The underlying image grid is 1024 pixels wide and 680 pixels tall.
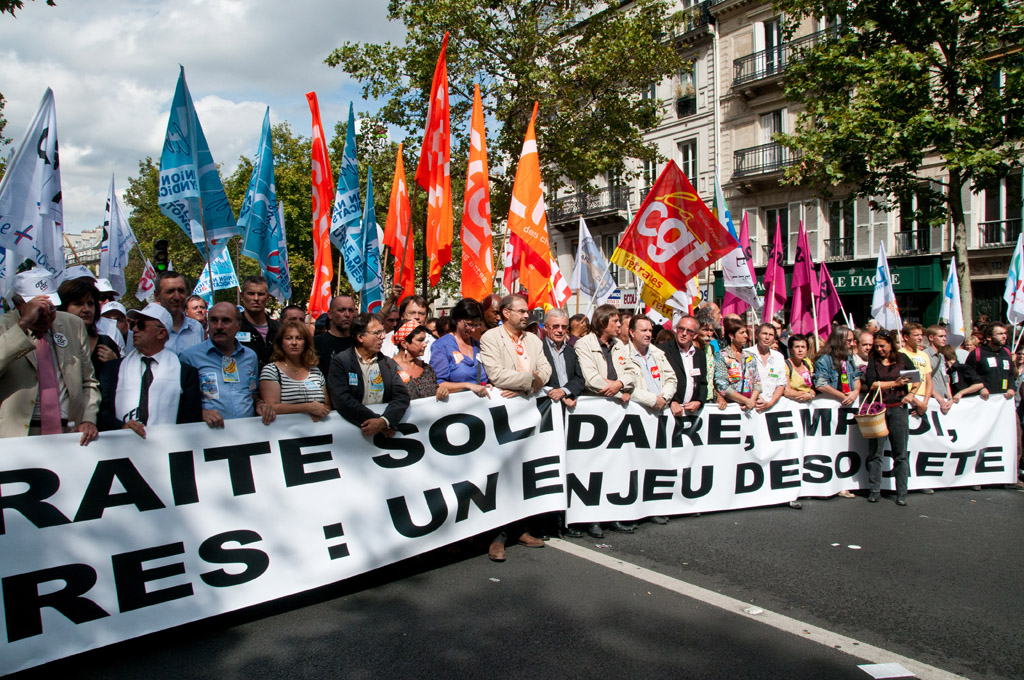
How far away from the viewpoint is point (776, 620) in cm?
415

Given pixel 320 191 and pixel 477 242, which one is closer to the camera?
pixel 477 242

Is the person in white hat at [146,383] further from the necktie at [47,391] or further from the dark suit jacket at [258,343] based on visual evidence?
the dark suit jacket at [258,343]

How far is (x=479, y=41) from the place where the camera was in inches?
760

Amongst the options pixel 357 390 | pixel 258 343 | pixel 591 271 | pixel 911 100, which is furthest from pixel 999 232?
pixel 357 390

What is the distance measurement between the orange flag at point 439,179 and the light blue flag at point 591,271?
3.99 metres

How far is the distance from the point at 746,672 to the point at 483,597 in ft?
5.32

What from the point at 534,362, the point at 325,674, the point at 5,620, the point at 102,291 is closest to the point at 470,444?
Result: the point at 534,362

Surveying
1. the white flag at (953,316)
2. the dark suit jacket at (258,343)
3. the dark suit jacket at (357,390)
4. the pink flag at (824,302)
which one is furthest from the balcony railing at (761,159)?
the dark suit jacket at (357,390)

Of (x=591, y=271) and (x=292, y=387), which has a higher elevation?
(x=591, y=271)

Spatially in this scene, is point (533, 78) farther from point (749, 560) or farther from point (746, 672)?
point (746, 672)

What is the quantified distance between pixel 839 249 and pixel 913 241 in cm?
231

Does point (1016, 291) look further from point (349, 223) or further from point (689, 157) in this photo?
point (689, 157)

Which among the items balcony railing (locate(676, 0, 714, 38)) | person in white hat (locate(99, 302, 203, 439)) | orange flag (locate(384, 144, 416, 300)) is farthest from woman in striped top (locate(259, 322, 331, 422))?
balcony railing (locate(676, 0, 714, 38))

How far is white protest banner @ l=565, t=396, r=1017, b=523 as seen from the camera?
6047 mm
